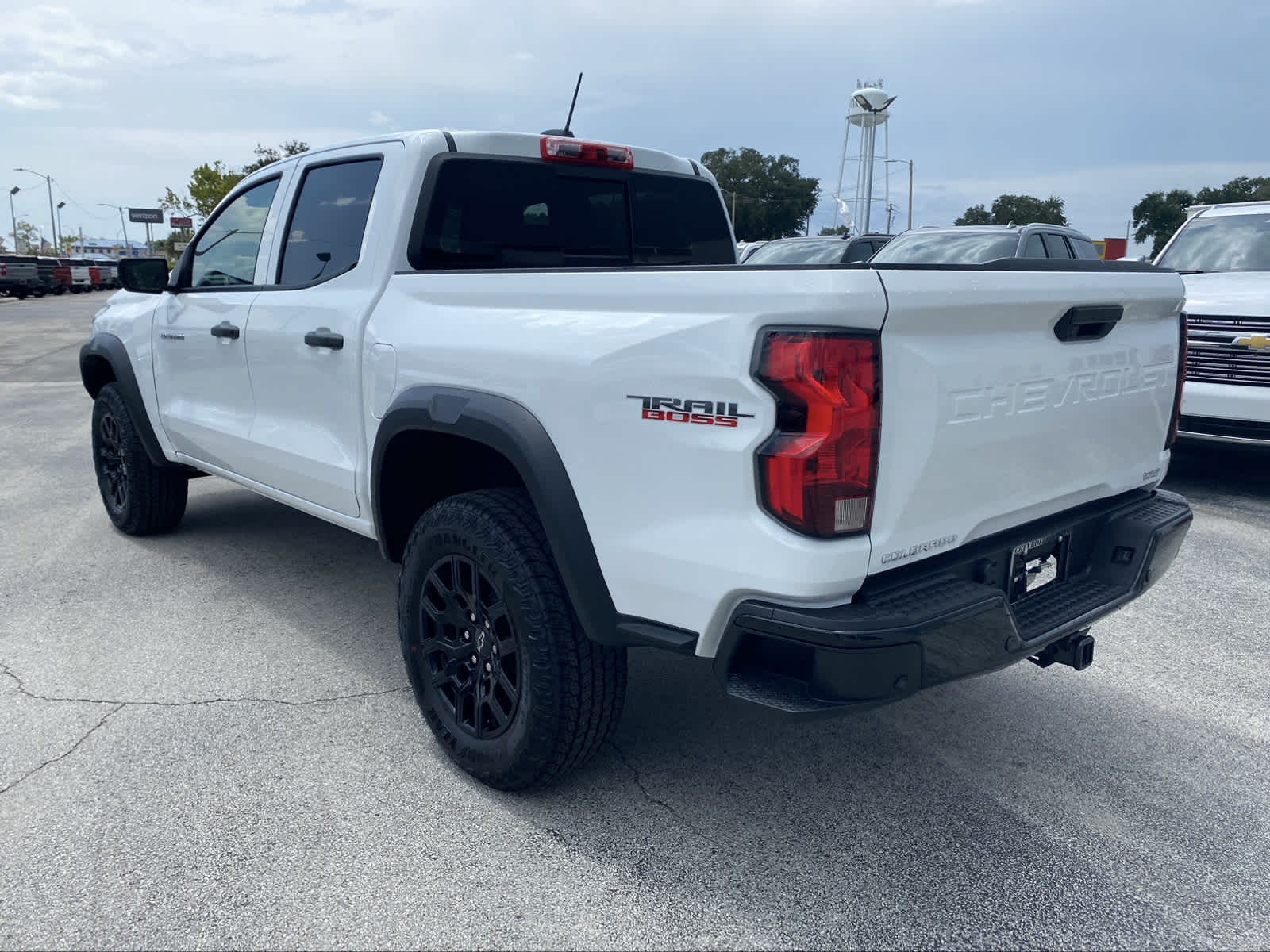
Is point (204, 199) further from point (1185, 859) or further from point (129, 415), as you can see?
point (1185, 859)

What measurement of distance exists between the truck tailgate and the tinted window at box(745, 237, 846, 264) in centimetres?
1055

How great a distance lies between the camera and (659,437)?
237cm

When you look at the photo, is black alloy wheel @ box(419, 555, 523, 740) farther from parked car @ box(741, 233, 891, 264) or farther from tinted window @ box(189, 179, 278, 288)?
parked car @ box(741, 233, 891, 264)

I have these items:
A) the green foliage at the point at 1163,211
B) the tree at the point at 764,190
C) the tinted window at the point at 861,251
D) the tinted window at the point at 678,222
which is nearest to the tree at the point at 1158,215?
the green foliage at the point at 1163,211

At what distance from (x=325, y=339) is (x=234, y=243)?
4.29ft

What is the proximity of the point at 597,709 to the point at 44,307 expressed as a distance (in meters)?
36.9

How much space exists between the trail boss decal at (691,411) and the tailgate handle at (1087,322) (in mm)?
997

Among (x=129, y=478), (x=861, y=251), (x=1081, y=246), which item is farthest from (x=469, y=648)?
(x=861, y=251)

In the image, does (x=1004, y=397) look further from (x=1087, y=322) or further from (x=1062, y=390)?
(x=1087, y=322)

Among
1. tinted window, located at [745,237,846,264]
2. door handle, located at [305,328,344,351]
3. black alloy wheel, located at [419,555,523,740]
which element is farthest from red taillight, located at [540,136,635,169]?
tinted window, located at [745,237,846,264]

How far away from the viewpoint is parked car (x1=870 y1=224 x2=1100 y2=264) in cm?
1028

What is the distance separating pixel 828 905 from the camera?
8.18 ft

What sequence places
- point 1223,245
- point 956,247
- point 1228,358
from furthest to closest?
point 956,247, point 1223,245, point 1228,358

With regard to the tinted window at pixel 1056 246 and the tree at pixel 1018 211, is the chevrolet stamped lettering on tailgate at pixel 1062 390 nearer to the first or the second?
the tinted window at pixel 1056 246
